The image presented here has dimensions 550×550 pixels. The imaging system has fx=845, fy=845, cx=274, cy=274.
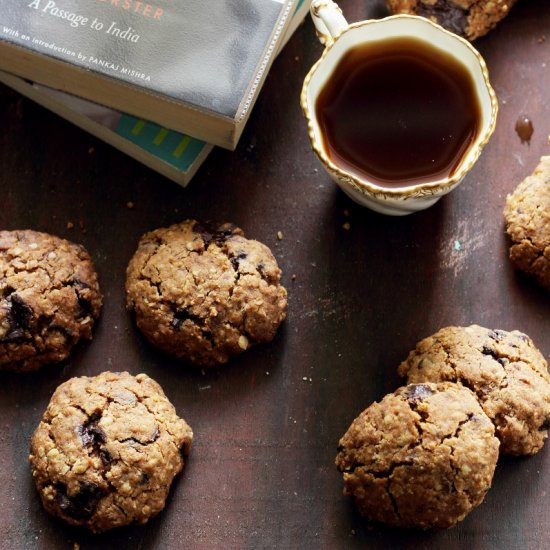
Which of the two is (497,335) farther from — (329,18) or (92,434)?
(92,434)

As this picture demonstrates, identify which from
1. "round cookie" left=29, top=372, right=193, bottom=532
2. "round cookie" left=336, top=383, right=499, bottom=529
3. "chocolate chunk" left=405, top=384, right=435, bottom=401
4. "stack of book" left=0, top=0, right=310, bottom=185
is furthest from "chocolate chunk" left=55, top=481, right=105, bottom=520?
"stack of book" left=0, top=0, right=310, bottom=185

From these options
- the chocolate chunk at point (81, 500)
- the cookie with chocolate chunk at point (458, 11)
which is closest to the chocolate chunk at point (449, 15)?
the cookie with chocolate chunk at point (458, 11)

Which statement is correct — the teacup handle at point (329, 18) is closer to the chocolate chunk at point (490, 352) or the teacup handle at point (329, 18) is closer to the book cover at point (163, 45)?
the book cover at point (163, 45)

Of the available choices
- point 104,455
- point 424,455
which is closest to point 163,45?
point 104,455

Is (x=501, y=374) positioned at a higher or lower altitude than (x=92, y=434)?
higher

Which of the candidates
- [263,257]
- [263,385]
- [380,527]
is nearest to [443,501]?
[380,527]

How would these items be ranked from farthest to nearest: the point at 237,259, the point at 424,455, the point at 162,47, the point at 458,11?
the point at 458,11 < the point at 237,259 < the point at 162,47 < the point at 424,455

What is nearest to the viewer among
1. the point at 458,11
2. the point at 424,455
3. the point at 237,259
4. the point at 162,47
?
the point at 424,455
